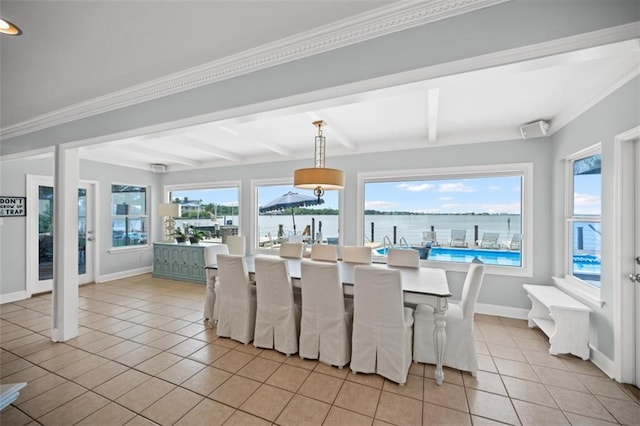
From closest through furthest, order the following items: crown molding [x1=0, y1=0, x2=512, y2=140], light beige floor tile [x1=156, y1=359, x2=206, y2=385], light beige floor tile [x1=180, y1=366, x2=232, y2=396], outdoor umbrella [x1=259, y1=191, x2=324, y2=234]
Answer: crown molding [x1=0, y1=0, x2=512, y2=140] → light beige floor tile [x1=180, y1=366, x2=232, y2=396] → light beige floor tile [x1=156, y1=359, x2=206, y2=385] → outdoor umbrella [x1=259, y1=191, x2=324, y2=234]

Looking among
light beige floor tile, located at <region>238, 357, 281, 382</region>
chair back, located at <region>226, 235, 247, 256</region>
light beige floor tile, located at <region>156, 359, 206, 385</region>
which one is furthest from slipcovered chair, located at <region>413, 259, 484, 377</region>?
chair back, located at <region>226, 235, 247, 256</region>

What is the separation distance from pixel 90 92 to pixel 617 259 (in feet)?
16.8

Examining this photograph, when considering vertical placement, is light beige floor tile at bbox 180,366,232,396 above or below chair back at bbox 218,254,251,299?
below

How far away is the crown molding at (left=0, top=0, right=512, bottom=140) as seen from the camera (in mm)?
1495

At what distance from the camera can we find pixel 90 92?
8.58 feet

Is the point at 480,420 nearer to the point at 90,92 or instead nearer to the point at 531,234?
the point at 531,234

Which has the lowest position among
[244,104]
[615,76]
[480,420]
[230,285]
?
[480,420]

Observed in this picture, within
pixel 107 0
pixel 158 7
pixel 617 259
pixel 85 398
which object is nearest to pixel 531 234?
pixel 617 259

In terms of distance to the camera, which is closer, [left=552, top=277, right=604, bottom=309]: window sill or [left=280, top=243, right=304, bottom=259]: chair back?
[left=552, top=277, right=604, bottom=309]: window sill

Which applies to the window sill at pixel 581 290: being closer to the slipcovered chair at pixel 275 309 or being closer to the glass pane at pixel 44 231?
the slipcovered chair at pixel 275 309

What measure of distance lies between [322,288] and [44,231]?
5.49 meters

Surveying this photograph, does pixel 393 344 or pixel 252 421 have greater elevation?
pixel 393 344

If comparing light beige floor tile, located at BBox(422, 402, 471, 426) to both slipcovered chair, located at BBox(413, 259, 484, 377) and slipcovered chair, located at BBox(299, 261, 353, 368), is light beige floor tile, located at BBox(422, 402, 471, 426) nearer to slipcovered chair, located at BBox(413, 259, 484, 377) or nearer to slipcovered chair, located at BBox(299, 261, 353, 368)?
slipcovered chair, located at BBox(413, 259, 484, 377)

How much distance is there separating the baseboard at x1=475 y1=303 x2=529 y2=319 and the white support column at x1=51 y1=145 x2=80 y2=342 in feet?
17.5
